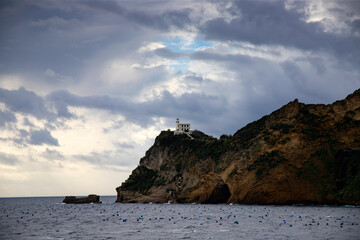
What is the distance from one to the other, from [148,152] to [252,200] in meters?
72.7

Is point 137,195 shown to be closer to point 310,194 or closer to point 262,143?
point 262,143

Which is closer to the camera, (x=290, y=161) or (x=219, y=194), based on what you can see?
(x=290, y=161)

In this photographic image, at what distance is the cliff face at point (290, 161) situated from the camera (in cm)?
9238

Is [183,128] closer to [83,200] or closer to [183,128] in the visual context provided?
[183,128]

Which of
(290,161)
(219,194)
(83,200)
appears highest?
(290,161)

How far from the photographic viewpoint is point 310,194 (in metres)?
92.7

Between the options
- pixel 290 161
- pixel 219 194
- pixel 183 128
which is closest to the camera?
pixel 290 161

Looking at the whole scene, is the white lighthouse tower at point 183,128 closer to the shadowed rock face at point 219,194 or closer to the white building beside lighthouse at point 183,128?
the white building beside lighthouse at point 183,128

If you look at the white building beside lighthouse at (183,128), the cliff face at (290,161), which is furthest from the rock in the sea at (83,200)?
the white building beside lighthouse at (183,128)

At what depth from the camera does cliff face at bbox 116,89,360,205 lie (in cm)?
9238

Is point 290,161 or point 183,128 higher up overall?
point 183,128

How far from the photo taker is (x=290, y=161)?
9638 centimetres

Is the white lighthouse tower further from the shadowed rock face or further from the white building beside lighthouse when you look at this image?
the shadowed rock face

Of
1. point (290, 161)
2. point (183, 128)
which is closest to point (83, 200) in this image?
point (183, 128)
